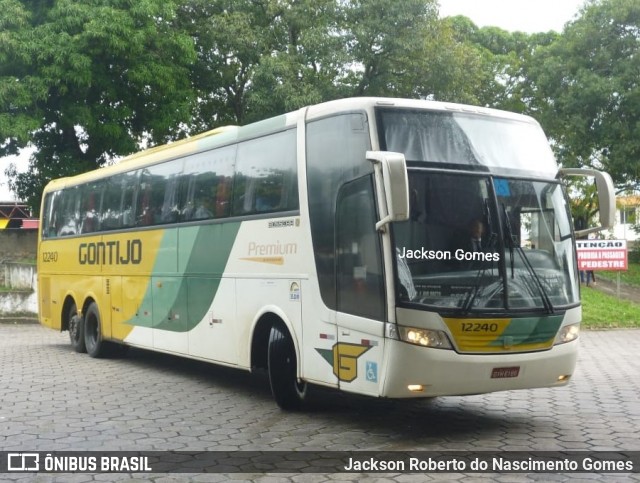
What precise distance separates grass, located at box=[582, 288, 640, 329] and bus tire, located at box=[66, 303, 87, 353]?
38.0ft

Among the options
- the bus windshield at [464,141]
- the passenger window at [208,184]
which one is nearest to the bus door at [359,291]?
the bus windshield at [464,141]

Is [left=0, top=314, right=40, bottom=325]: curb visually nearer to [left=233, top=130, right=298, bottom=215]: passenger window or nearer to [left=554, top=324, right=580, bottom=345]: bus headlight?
[left=233, top=130, right=298, bottom=215]: passenger window

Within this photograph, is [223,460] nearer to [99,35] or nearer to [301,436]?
[301,436]

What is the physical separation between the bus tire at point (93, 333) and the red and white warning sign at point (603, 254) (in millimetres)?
12877

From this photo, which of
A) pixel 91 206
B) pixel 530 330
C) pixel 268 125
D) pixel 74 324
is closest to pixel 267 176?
pixel 268 125

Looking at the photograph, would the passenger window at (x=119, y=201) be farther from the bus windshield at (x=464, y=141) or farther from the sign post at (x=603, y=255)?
the sign post at (x=603, y=255)

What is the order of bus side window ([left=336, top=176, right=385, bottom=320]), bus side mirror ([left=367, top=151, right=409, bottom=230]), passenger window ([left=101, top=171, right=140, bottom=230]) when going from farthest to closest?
passenger window ([left=101, top=171, right=140, bottom=230])
bus side window ([left=336, top=176, right=385, bottom=320])
bus side mirror ([left=367, top=151, right=409, bottom=230])

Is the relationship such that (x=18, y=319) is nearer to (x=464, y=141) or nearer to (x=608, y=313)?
(x=608, y=313)

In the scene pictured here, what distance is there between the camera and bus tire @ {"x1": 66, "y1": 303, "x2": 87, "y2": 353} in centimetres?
1695

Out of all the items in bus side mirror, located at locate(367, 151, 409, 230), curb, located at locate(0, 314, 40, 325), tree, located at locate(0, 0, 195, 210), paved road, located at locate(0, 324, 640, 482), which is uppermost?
tree, located at locate(0, 0, 195, 210)

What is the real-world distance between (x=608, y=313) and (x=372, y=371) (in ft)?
51.2

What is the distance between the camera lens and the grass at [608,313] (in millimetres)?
21422

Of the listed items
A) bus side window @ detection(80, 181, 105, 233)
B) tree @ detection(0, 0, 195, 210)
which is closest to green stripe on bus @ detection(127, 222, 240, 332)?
bus side window @ detection(80, 181, 105, 233)

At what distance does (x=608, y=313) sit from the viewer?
22328mm
